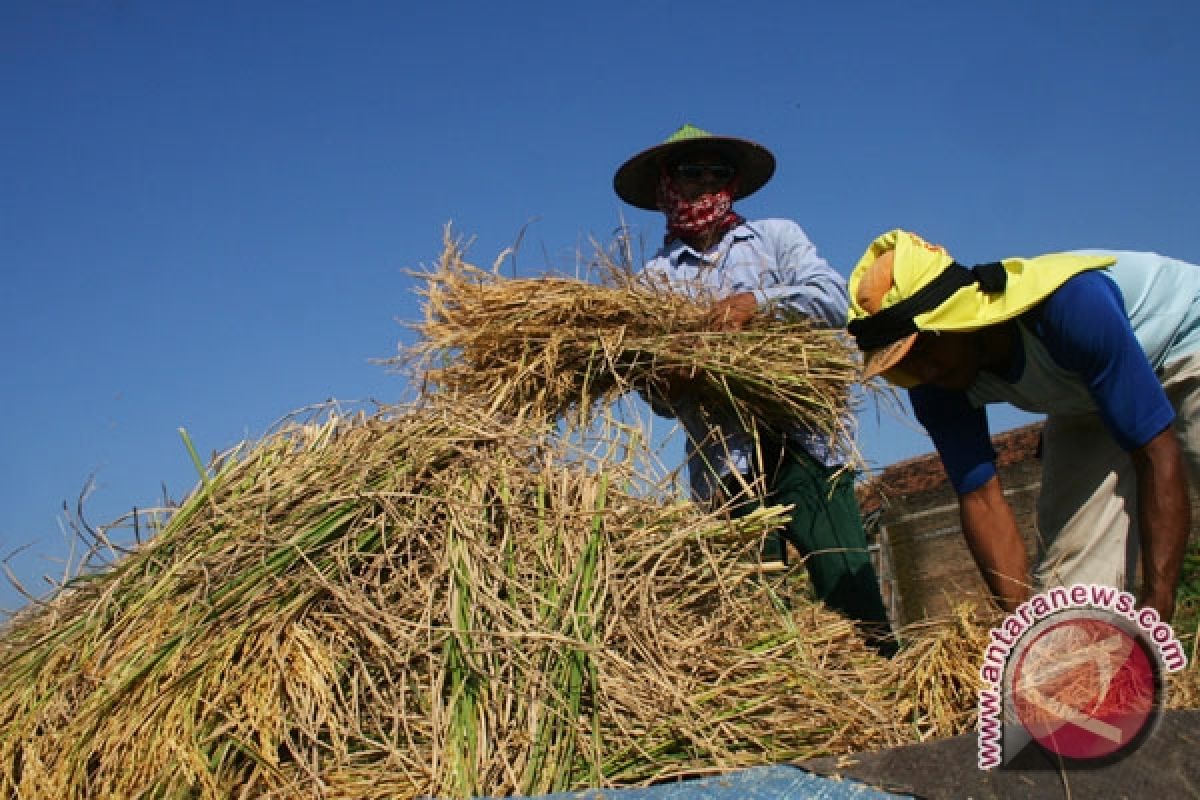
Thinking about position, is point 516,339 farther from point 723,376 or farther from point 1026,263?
point 1026,263

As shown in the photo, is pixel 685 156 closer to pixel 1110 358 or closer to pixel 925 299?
pixel 925 299

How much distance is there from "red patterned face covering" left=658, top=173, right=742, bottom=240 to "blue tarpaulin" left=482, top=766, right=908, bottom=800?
2.20 m

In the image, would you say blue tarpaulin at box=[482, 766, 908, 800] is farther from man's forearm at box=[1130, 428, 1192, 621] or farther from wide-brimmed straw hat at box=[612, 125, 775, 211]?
wide-brimmed straw hat at box=[612, 125, 775, 211]

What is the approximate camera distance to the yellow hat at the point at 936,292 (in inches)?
97.4

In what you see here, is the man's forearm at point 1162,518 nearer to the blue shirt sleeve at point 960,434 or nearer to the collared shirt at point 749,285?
the blue shirt sleeve at point 960,434

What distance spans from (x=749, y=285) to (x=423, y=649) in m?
1.79

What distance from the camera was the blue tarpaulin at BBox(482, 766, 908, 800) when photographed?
1.70 metres

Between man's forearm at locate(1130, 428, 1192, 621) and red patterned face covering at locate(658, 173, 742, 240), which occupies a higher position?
red patterned face covering at locate(658, 173, 742, 240)

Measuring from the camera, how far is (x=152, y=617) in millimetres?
2256

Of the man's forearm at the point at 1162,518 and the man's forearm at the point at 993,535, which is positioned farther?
the man's forearm at the point at 993,535

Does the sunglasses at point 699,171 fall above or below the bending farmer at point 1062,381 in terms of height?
above

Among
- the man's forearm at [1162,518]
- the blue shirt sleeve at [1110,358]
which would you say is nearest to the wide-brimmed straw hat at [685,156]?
the blue shirt sleeve at [1110,358]

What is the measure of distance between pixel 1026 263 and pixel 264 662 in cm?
195

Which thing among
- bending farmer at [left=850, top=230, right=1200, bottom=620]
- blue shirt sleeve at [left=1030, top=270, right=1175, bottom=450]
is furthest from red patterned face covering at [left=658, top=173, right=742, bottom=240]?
blue shirt sleeve at [left=1030, top=270, right=1175, bottom=450]
